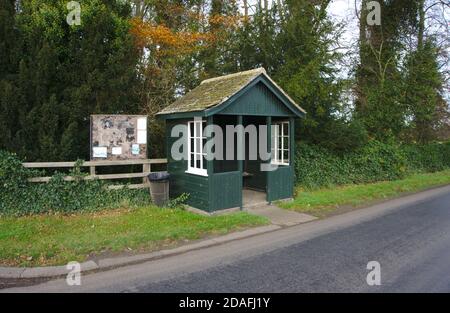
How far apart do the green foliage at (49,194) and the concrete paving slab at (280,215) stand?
131 inches

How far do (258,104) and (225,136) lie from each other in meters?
2.09

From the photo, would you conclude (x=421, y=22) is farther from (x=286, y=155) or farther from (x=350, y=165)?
(x=286, y=155)

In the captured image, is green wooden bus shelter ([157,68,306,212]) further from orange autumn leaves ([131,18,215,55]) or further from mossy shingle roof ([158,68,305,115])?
orange autumn leaves ([131,18,215,55])

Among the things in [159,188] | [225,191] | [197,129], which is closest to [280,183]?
[225,191]

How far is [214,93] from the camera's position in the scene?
10344 millimetres

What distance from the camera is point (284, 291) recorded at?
496 centimetres

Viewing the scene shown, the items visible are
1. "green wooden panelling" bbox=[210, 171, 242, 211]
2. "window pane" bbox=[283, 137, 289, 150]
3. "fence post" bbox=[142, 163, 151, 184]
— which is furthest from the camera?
"window pane" bbox=[283, 137, 289, 150]

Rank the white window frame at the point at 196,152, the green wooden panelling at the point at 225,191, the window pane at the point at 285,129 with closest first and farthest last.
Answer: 1. the green wooden panelling at the point at 225,191
2. the white window frame at the point at 196,152
3. the window pane at the point at 285,129

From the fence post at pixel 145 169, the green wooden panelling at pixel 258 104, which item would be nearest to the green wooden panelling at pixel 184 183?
the fence post at pixel 145 169

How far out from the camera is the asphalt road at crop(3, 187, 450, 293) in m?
5.16

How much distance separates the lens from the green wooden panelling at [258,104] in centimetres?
991

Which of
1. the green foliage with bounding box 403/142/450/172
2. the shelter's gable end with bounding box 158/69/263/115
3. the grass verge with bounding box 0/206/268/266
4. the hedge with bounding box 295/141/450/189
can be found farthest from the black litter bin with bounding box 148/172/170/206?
the green foliage with bounding box 403/142/450/172

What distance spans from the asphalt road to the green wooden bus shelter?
2.15 m

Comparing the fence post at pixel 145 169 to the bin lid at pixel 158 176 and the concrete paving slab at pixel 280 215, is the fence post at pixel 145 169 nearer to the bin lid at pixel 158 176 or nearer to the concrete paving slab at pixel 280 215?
the bin lid at pixel 158 176
